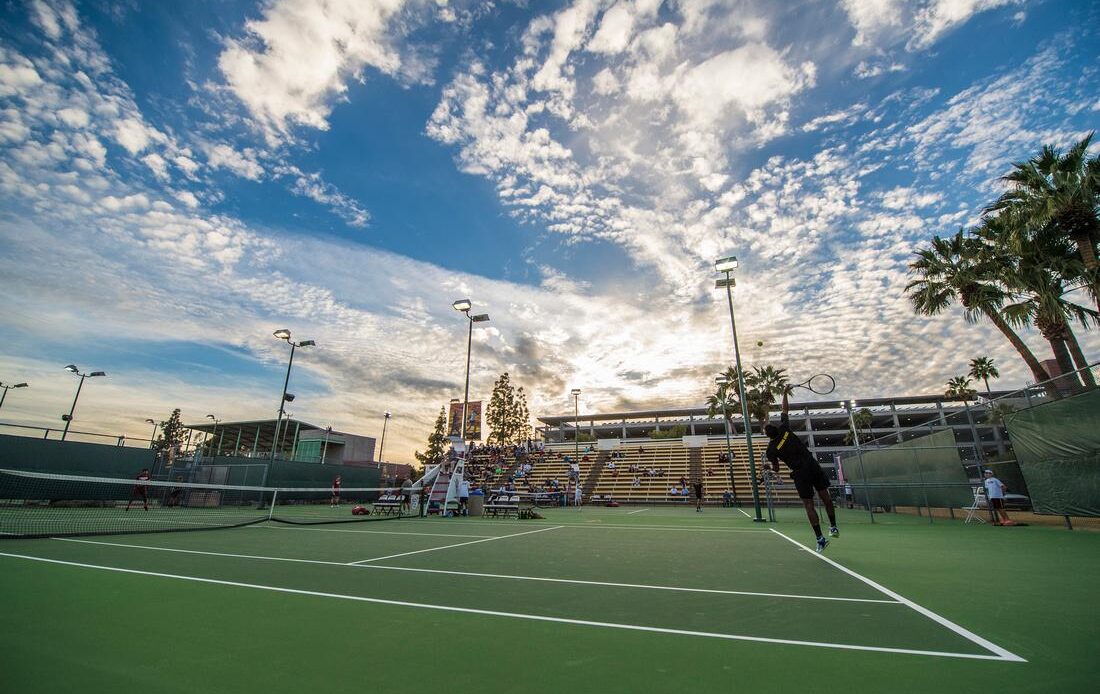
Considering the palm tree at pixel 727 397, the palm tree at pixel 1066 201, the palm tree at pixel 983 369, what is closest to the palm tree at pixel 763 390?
the palm tree at pixel 727 397

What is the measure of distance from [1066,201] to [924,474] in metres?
10.5

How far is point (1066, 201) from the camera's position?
16.1m

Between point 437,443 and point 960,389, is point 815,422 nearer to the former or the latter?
point 960,389

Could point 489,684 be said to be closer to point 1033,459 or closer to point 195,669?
point 195,669

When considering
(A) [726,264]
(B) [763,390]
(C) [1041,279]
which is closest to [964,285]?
(C) [1041,279]

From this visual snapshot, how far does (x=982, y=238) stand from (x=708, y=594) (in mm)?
25704

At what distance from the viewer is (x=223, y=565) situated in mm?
6660

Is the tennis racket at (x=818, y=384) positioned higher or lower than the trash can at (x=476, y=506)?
higher

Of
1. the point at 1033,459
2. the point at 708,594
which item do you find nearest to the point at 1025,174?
the point at 1033,459

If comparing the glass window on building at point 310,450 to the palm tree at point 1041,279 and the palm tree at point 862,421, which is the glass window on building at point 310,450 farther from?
the palm tree at point 862,421

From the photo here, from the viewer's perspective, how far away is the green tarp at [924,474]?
15.7 m

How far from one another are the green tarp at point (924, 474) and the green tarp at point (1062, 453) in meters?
2.34

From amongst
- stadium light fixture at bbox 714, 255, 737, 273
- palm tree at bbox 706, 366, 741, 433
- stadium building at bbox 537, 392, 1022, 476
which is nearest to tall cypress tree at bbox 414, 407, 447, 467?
stadium building at bbox 537, 392, 1022, 476

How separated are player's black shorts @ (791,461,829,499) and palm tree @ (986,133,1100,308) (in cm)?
1573
